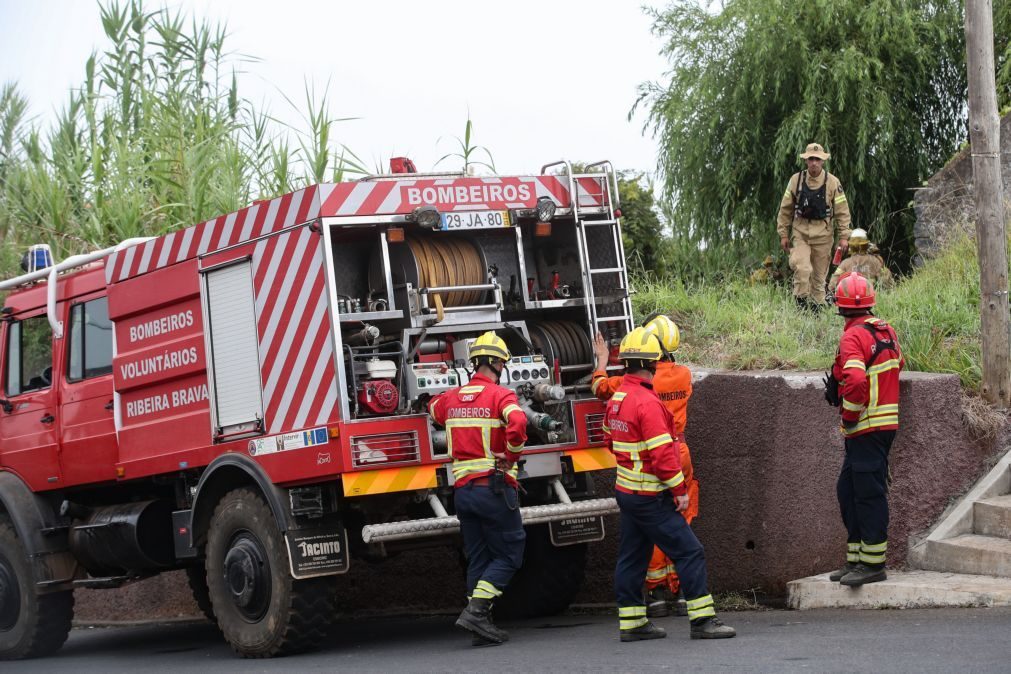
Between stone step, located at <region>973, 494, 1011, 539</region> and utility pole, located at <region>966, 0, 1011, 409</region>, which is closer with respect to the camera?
stone step, located at <region>973, 494, 1011, 539</region>

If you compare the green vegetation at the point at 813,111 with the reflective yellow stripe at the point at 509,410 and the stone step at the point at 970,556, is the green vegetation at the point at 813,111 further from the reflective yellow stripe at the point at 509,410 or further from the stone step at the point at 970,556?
the reflective yellow stripe at the point at 509,410

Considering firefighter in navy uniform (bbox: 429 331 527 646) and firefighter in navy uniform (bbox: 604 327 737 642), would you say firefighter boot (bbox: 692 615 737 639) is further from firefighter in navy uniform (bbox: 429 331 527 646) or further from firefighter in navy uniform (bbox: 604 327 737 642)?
firefighter in navy uniform (bbox: 429 331 527 646)

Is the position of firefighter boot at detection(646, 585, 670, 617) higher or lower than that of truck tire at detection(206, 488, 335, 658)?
lower

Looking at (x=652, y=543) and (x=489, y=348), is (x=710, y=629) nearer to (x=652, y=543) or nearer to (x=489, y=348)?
(x=652, y=543)

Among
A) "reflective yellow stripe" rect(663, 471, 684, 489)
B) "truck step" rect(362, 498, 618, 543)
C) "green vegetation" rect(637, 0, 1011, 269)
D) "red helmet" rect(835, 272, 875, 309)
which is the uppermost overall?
"green vegetation" rect(637, 0, 1011, 269)

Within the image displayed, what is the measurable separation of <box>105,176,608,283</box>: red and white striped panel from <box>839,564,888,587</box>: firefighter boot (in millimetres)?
2715

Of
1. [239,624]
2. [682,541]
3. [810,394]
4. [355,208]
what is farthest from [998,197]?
[239,624]

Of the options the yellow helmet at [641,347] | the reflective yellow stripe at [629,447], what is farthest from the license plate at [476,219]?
the reflective yellow stripe at [629,447]

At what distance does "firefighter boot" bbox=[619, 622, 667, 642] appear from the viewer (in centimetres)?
720

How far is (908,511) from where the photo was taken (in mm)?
8094

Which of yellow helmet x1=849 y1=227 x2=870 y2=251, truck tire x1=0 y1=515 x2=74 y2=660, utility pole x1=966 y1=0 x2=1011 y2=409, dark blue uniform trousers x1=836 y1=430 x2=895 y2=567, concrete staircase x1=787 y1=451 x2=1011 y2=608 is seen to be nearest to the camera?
concrete staircase x1=787 y1=451 x2=1011 y2=608

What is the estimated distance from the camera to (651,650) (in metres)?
6.79

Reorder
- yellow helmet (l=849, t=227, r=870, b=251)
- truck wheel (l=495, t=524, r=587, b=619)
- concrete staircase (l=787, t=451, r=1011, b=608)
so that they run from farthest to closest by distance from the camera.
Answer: yellow helmet (l=849, t=227, r=870, b=251)
truck wheel (l=495, t=524, r=587, b=619)
concrete staircase (l=787, t=451, r=1011, b=608)

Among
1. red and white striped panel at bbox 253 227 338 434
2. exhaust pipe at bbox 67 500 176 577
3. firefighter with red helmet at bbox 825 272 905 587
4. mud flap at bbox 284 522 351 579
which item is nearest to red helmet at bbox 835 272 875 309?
firefighter with red helmet at bbox 825 272 905 587
